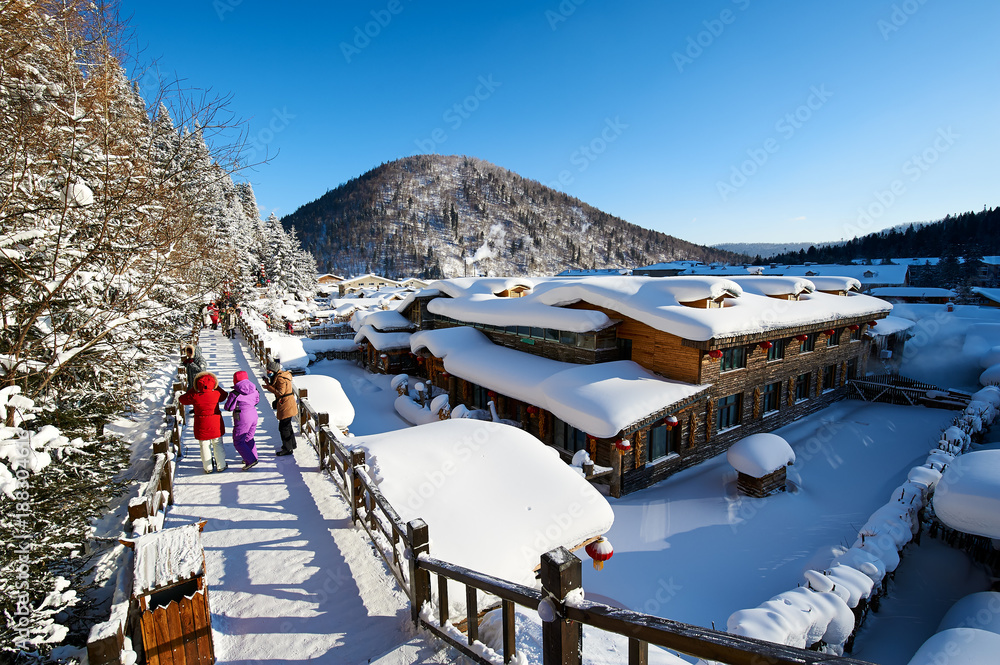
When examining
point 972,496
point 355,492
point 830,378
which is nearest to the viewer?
point 355,492

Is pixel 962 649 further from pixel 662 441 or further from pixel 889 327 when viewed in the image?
pixel 889 327

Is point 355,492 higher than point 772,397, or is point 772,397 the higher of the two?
point 355,492

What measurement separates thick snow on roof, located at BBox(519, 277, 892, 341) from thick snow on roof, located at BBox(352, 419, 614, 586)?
7745 millimetres

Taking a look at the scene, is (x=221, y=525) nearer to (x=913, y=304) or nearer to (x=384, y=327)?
(x=384, y=327)

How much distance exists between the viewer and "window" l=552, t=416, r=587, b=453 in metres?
14.7

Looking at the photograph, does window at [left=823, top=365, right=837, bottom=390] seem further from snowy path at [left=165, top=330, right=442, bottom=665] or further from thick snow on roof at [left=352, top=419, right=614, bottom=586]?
snowy path at [left=165, top=330, right=442, bottom=665]

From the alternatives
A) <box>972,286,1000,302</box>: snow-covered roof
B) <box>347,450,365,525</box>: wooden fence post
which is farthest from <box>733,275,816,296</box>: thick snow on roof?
<box>972,286,1000,302</box>: snow-covered roof

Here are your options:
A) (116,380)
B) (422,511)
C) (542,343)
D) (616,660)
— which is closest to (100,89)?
(116,380)

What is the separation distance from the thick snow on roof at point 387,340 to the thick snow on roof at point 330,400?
43.9 feet

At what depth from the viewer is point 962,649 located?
19.3 feet

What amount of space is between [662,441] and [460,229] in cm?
14242

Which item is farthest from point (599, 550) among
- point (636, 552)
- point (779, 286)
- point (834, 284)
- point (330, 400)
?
point (834, 284)

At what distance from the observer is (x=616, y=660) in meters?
4.15

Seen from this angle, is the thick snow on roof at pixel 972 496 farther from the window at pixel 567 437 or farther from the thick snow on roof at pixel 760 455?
the window at pixel 567 437
